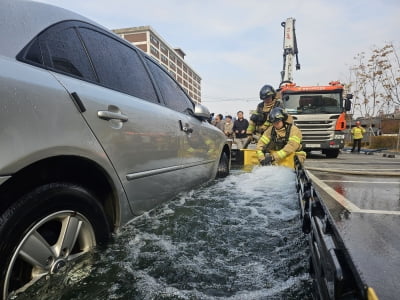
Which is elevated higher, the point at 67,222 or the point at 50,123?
the point at 50,123

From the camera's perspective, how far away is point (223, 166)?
4.38 m

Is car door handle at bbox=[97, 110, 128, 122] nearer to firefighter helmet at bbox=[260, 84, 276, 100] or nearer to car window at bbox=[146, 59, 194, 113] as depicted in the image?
car window at bbox=[146, 59, 194, 113]

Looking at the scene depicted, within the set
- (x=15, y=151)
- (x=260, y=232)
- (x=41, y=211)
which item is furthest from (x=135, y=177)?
(x=260, y=232)

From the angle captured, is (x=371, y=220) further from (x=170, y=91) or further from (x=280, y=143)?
(x=280, y=143)

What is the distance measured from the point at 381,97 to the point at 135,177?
77.4 ft

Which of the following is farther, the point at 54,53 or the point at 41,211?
the point at 54,53

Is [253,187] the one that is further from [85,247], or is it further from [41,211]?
[41,211]

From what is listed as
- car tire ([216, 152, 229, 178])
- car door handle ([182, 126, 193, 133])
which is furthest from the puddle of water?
car tire ([216, 152, 229, 178])

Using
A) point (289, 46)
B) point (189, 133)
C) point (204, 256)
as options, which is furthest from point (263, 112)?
point (289, 46)

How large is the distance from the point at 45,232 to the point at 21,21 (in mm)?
999

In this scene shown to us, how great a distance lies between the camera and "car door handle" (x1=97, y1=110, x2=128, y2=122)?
1616mm

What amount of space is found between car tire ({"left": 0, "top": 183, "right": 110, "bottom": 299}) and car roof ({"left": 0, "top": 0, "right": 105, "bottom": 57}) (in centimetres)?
64

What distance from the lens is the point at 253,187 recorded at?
3666 mm

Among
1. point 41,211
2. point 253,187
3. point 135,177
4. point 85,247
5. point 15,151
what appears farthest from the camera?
point 253,187
